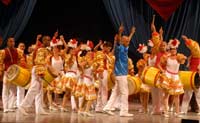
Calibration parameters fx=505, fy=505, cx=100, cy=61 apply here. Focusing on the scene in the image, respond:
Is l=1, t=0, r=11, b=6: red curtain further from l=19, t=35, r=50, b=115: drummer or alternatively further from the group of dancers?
l=19, t=35, r=50, b=115: drummer

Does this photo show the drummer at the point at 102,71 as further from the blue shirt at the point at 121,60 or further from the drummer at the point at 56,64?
the drummer at the point at 56,64

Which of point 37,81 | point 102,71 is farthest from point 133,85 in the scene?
point 37,81

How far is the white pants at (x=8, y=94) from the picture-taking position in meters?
8.95

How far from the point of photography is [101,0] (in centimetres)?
1290

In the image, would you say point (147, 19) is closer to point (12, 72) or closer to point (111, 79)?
point (111, 79)

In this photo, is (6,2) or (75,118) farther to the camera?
(6,2)

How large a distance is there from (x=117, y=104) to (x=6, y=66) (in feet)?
8.53

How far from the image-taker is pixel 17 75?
8.73 meters

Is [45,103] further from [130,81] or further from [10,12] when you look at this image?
[10,12]

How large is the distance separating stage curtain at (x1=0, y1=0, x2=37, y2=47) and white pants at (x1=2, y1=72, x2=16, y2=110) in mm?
3110

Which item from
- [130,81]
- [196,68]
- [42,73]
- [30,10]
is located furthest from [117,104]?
[30,10]

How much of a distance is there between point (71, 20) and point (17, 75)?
4542 mm

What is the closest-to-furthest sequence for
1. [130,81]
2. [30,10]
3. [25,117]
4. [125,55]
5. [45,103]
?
[25,117] → [125,55] → [130,81] → [45,103] → [30,10]

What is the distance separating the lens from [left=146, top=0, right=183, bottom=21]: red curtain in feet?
39.4
